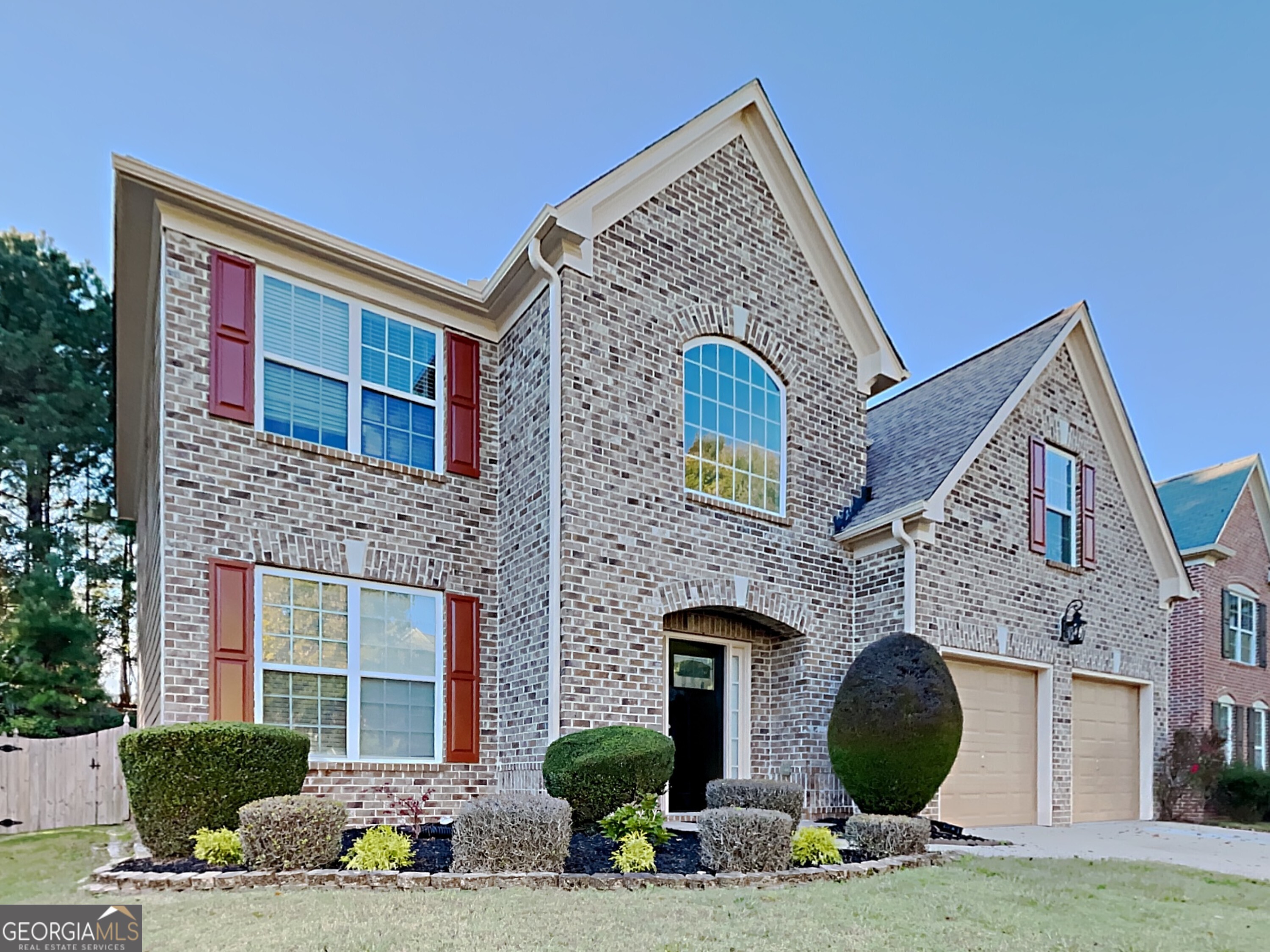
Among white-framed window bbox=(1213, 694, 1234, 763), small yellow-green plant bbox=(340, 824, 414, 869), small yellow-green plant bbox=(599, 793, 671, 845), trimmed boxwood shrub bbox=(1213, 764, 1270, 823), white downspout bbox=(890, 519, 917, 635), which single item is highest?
white downspout bbox=(890, 519, 917, 635)

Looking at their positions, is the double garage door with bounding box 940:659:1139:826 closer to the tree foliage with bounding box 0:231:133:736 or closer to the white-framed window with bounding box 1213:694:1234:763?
the white-framed window with bounding box 1213:694:1234:763

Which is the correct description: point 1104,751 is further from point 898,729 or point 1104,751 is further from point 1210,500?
point 1210,500

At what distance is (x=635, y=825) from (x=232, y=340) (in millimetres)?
6141

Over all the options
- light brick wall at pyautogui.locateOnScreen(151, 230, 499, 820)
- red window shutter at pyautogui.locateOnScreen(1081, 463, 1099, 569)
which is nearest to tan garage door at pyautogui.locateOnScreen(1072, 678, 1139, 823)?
red window shutter at pyautogui.locateOnScreen(1081, 463, 1099, 569)

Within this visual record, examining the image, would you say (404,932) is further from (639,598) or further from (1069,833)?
(1069,833)

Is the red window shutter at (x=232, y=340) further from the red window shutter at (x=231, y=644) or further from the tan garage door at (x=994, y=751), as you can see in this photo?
the tan garage door at (x=994, y=751)

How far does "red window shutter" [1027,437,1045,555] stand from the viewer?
1397 centimetres

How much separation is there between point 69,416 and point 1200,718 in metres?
27.2

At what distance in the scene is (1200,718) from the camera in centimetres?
2025

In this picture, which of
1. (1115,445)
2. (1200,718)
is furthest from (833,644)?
(1200,718)

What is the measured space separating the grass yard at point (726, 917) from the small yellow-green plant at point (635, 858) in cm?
43

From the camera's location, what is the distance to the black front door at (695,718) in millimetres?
11641

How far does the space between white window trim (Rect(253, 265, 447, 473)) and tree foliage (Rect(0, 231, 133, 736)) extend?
14854 mm

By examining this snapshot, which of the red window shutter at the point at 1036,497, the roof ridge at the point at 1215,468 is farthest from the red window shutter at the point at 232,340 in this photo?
the roof ridge at the point at 1215,468
